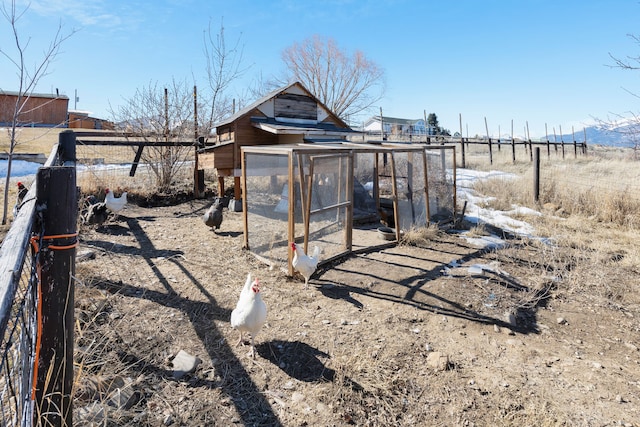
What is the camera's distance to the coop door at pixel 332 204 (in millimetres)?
5664

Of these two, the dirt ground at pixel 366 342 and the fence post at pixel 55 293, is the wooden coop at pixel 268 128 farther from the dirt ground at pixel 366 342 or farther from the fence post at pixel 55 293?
the fence post at pixel 55 293

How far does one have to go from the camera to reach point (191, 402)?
2629 mm

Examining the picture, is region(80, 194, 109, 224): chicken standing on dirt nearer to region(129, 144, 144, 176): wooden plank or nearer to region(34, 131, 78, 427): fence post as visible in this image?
region(129, 144, 144, 176): wooden plank

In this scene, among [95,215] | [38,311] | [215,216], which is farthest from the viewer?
[215,216]

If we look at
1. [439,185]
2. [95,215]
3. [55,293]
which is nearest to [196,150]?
[95,215]

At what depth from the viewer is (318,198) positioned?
18.8 feet

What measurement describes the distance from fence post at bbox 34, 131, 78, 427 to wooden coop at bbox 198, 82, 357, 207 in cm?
668

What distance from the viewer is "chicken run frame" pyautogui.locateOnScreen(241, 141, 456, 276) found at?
5.16 meters

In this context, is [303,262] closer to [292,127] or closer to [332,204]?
[332,204]

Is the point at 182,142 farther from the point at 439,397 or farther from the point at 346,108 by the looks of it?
the point at 346,108

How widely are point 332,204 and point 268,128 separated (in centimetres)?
345

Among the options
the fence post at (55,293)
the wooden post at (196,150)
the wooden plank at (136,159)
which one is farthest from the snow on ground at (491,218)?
the wooden plank at (136,159)

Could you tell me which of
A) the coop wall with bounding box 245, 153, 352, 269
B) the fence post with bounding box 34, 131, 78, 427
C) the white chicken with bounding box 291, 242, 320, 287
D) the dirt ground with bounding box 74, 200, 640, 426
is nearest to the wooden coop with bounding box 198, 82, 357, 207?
the coop wall with bounding box 245, 153, 352, 269

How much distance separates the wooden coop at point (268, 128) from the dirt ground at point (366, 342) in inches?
137
